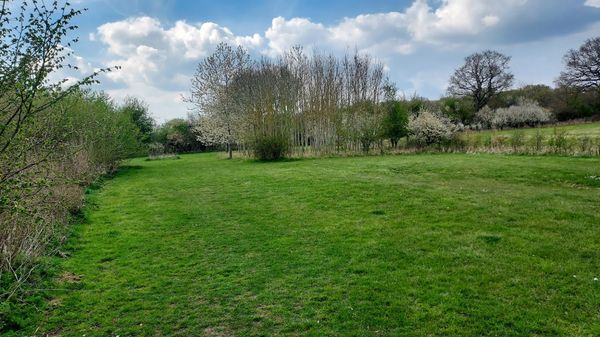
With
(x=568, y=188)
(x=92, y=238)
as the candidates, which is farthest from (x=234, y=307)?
(x=568, y=188)

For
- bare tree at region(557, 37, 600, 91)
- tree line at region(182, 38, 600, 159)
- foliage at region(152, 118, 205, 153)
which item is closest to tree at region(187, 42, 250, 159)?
tree line at region(182, 38, 600, 159)

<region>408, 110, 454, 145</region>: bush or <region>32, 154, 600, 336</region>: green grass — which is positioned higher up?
<region>408, 110, 454, 145</region>: bush

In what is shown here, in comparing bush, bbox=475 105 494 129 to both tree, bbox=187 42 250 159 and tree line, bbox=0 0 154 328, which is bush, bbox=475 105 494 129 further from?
tree line, bbox=0 0 154 328

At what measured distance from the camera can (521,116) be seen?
148 ft

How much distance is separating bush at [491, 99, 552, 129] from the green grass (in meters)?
36.6

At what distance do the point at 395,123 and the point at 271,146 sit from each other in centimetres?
905

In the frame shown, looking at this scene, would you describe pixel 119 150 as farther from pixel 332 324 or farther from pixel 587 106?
pixel 587 106

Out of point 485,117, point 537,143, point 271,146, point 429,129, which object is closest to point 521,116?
point 485,117

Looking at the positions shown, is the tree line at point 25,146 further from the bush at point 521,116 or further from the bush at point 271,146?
the bush at point 521,116

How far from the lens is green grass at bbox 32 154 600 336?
15.1ft

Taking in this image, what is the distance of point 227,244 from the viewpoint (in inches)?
315

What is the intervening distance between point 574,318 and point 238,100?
99.6 feet

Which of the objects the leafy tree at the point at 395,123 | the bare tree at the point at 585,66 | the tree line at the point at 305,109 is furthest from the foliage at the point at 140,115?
the bare tree at the point at 585,66

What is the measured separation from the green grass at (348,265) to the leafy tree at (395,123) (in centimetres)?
1662
